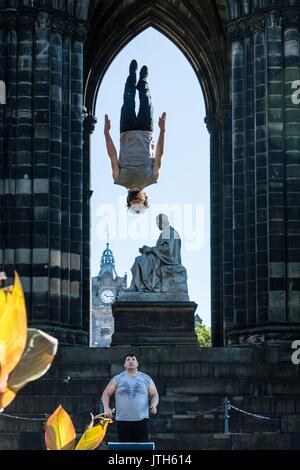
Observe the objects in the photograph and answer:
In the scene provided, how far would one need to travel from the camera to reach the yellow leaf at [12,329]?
3176 millimetres

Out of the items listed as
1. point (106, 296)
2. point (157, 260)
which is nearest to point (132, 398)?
point (157, 260)

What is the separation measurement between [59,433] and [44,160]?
28.8 metres

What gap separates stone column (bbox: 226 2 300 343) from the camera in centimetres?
3119

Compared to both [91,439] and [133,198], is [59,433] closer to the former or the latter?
[91,439]

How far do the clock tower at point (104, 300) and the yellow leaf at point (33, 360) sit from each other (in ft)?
376

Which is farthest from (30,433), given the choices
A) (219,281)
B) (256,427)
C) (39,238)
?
Result: (219,281)

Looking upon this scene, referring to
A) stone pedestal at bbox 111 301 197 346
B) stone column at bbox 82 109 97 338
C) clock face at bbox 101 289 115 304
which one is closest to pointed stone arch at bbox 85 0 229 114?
stone column at bbox 82 109 97 338

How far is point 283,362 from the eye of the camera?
2850 centimetres

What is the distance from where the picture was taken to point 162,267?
106 feet

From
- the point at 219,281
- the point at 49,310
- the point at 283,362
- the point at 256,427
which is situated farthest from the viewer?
the point at 219,281

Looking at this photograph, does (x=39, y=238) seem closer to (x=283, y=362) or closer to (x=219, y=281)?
(x=283, y=362)

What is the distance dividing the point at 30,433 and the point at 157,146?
7.17 metres

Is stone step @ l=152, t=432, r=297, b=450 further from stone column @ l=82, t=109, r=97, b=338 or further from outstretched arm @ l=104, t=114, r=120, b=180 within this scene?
stone column @ l=82, t=109, r=97, b=338

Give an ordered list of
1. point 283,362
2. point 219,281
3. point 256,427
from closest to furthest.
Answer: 1. point 256,427
2. point 283,362
3. point 219,281
